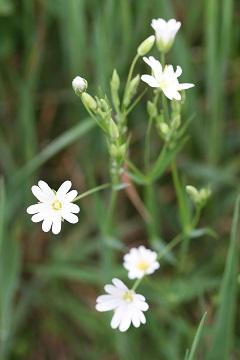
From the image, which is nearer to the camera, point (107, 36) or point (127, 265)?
point (127, 265)

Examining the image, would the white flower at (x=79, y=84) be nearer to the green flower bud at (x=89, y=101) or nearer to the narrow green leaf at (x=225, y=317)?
the green flower bud at (x=89, y=101)

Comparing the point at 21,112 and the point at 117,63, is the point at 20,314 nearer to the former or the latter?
the point at 21,112

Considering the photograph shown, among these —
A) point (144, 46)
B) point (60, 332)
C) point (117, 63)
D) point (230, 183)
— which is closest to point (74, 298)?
point (60, 332)

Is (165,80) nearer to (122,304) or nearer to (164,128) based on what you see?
(164,128)

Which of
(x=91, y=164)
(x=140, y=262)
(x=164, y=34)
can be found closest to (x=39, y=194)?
(x=140, y=262)

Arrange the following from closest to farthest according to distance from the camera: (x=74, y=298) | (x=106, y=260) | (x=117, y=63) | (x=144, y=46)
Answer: (x=144, y=46)
(x=106, y=260)
(x=117, y=63)
(x=74, y=298)

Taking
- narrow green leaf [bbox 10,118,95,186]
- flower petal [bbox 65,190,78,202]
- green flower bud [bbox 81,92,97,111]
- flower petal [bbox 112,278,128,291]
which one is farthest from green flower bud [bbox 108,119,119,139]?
narrow green leaf [bbox 10,118,95,186]
